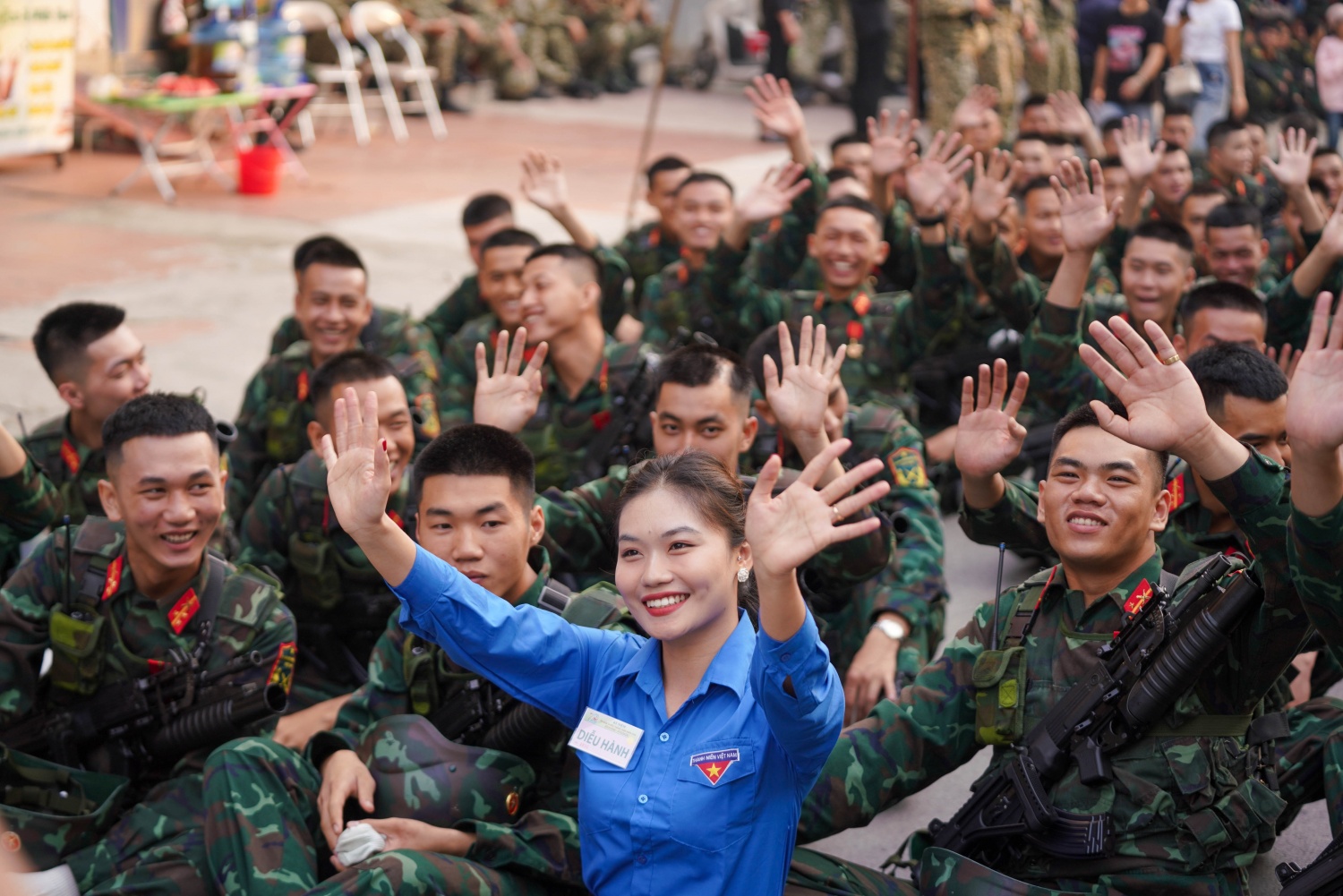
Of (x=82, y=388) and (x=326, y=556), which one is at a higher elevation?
(x=82, y=388)

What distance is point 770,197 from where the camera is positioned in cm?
530

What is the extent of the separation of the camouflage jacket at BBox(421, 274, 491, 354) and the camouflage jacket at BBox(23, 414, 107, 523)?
2.11m

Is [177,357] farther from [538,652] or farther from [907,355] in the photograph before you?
[538,652]

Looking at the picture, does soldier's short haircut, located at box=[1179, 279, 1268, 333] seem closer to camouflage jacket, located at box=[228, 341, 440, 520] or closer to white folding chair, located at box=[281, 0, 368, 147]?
camouflage jacket, located at box=[228, 341, 440, 520]

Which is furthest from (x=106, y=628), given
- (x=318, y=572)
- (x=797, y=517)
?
(x=797, y=517)

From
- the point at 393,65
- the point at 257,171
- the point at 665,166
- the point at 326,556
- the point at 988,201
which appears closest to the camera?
the point at 326,556

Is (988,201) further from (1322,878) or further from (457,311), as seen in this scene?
(1322,878)

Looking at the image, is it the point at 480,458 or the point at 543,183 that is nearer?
the point at 480,458

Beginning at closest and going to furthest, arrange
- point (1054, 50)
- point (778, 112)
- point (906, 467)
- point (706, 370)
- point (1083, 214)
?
point (706, 370), point (906, 467), point (1083, 214), point (778, 112), point (1054, 50)

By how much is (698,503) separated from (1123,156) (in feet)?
13.6

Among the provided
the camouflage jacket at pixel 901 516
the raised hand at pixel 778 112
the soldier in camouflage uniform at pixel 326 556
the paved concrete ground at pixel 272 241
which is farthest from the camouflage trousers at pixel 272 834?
the raised hand at pixel 778 112

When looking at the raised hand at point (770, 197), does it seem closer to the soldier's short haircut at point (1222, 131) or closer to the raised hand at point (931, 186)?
the raised hand at point (931, 186)

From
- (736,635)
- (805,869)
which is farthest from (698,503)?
(805,869)

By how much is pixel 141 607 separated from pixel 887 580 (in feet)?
6.43
